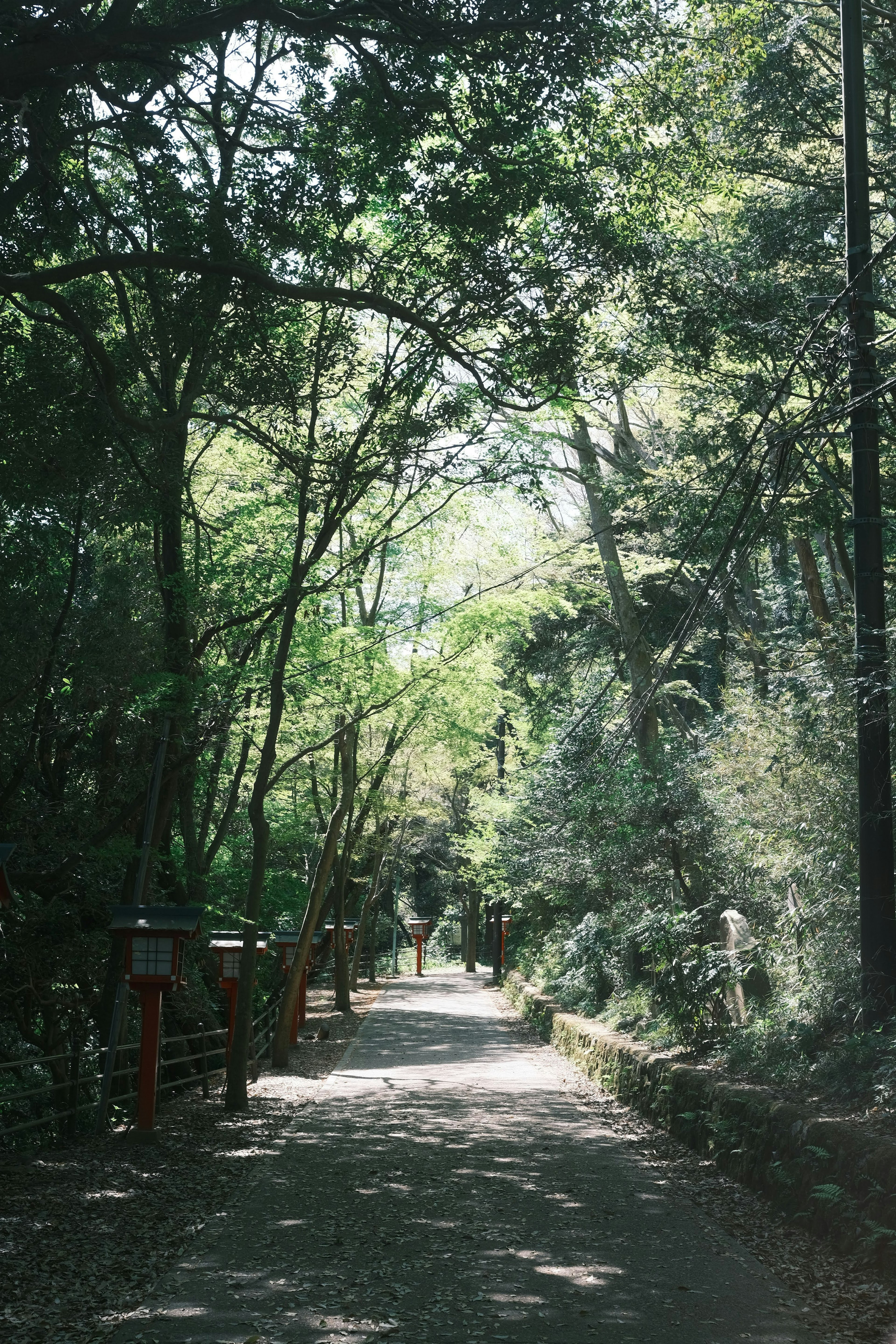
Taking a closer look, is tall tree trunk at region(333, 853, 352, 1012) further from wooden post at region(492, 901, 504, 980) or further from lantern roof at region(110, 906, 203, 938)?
lantern roof at region(110, 906, 203, 938)

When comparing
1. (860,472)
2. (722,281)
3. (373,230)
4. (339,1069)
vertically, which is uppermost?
(373,230)

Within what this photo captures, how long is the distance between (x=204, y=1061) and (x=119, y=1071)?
3448 millimetres

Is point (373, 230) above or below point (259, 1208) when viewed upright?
above

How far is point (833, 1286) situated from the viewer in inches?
228

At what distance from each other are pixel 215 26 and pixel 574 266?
12.6 ft

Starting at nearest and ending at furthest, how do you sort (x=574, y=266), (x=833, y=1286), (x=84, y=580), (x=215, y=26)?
(x=833, y=1286) < (x=215, y=26) < (x=574, y=266) < (x=84, y=580)

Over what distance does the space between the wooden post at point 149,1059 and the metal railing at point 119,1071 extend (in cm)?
11

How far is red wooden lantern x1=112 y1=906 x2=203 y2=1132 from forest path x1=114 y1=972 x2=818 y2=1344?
4.60 ft

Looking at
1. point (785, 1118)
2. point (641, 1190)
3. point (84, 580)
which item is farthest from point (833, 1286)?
point (84, 580)

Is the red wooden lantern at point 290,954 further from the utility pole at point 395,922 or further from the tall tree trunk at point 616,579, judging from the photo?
the utility pole at point 395,922

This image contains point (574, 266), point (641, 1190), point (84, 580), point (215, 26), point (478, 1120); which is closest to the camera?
point (215, 26)

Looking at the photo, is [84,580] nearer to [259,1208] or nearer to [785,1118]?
[259,1208]

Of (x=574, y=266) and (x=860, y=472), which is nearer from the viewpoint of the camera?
(x=860, y=472)

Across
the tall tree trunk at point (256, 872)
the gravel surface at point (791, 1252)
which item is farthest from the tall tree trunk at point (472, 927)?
the gravel surface at point (791, 1252)
